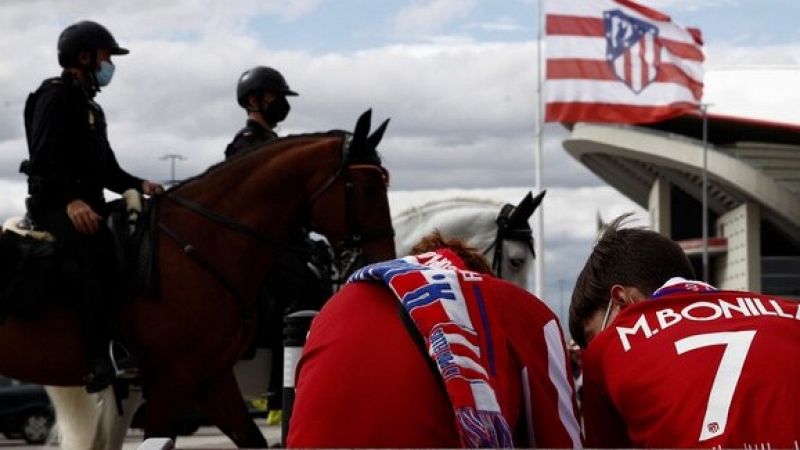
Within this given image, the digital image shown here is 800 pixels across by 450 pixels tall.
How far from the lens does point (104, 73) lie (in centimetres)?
805

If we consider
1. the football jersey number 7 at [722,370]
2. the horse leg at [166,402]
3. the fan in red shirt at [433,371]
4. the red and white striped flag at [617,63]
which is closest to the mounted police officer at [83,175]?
the horse leg at [166,402]

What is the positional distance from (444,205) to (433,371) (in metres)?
7.29

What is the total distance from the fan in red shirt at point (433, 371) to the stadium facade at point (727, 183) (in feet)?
229

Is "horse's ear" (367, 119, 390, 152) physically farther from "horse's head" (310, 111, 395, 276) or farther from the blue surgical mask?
the blue surgical mask

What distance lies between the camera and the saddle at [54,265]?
7531mm

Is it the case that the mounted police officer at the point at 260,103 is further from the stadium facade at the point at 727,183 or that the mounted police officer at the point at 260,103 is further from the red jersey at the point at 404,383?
the stadium facade at the point at 727,183

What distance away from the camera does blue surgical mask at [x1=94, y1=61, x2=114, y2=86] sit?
802 centimetres

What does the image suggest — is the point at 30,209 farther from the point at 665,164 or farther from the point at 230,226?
the point at 665,164

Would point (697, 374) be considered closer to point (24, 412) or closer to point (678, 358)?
point (678, 358)

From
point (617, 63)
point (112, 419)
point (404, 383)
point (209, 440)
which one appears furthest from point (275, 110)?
point (617, 63)

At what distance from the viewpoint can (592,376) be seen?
348 centimetres

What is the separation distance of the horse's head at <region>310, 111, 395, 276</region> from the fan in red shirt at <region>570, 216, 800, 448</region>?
4541 millimetres

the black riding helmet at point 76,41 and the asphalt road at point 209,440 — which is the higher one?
the black riding helmet at point 76,41

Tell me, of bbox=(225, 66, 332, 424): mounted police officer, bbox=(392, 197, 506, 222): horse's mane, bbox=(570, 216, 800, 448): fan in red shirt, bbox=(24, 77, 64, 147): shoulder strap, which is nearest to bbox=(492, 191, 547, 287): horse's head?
bbox=(392, 197, 506, 222): horse's mane
